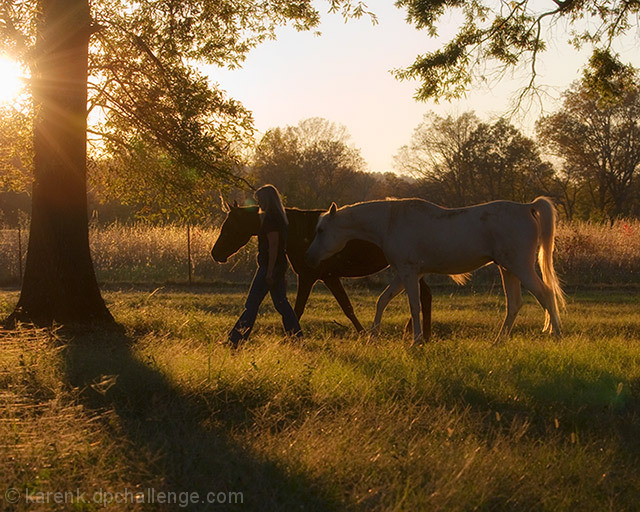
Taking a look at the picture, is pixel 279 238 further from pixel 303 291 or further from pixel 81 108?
pixel 81 108

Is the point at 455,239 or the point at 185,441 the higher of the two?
the point at 455,239

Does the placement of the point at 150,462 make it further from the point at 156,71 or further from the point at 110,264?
the point at 110,264

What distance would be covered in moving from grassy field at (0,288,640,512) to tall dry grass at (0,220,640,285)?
1509 centimetres

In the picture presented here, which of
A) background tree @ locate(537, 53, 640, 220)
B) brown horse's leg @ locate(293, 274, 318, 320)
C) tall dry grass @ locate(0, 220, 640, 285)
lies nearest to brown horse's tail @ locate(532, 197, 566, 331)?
brown horse's leg @ locate(293, 274, 318, 320)

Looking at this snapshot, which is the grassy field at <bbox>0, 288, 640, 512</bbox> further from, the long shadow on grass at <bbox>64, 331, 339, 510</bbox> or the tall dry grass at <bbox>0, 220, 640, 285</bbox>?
the tall dry grass at <bbox>0, 220, 640, 285</bbox>

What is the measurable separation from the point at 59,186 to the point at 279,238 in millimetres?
4512

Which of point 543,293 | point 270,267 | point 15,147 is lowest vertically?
point 543,293

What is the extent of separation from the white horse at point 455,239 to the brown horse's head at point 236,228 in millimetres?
1079

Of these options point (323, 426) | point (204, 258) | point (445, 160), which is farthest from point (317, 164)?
point (323, 426)

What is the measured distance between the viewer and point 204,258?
25.5 meters

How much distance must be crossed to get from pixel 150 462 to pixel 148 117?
9269mm

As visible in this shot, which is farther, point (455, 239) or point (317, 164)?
point (317, 164)

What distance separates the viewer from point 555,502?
14.3 ft

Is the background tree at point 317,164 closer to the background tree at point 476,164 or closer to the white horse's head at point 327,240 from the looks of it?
the background tree at point 476,164
